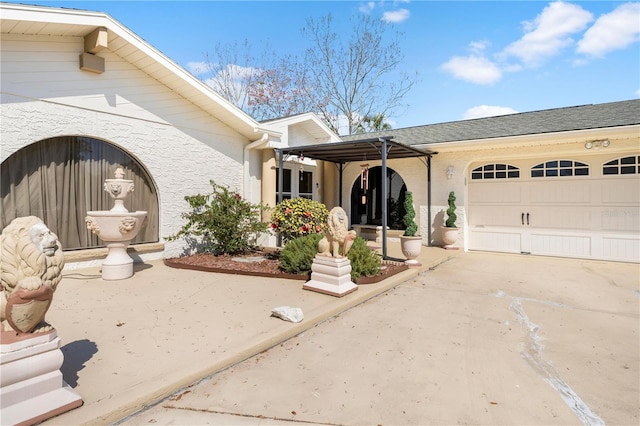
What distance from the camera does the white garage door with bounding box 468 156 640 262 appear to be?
821cm

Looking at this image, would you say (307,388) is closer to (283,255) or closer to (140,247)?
(283,255)

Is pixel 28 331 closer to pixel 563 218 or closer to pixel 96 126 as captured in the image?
pixel 96 126

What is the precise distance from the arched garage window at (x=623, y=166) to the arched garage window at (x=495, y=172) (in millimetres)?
1983

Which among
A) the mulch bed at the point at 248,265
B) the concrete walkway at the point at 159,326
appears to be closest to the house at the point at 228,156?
the mulch bed at the point at 248,265

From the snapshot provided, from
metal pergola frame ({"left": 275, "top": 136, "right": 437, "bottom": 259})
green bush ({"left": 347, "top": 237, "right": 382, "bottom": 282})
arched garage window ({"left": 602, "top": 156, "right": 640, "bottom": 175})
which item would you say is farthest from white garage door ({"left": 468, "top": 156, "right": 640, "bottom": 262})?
green bush ({"left": 347, "top": 237, "right": 382, "bottom": 282})

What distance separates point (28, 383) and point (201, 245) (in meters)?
6.56

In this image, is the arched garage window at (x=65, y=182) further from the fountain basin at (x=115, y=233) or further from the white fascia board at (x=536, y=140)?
the white fascia board at (x=536, y=140)

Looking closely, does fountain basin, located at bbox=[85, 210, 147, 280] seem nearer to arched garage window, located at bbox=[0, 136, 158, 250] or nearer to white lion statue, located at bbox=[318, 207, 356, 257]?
arched garage window, located at bbox=[0, 136, 158, 250]

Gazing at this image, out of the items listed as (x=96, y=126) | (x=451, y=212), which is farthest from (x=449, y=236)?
(x=96, y=126)

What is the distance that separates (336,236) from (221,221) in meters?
3.47

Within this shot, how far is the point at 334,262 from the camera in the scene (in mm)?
5125

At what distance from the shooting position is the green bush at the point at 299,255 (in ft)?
20.3

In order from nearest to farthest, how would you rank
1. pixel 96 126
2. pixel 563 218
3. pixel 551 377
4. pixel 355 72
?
pixel 551 377 → pixel 96 126 → pixel 563 218 → pixel 355 72

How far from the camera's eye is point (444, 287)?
236 inches
